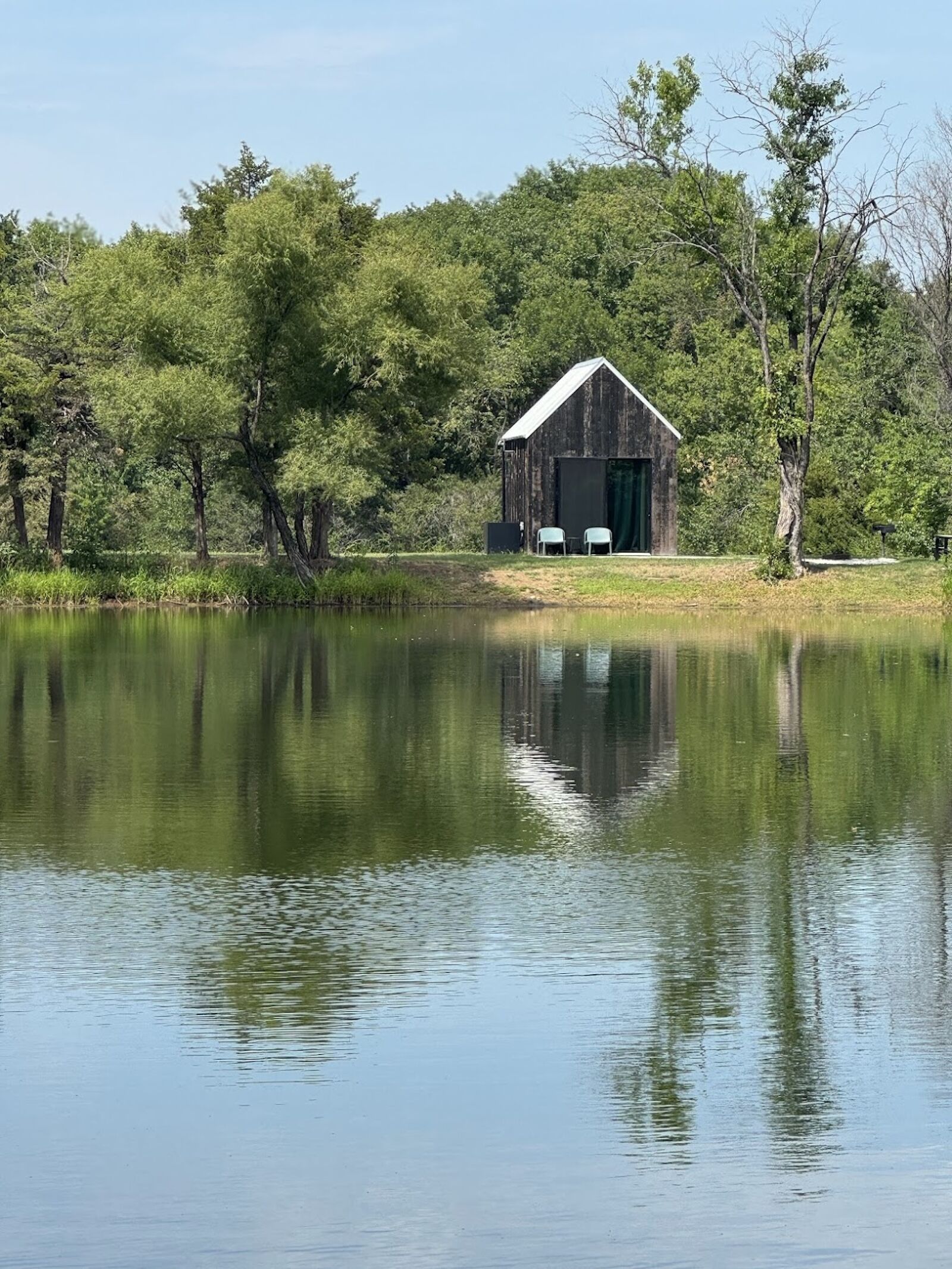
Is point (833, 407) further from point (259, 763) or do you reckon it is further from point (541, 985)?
point (541, 985)

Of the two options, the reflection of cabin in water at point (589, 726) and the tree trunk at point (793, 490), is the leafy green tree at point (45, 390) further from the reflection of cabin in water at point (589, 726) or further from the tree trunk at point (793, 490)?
the reflection of cabin in water at point (589, 726)

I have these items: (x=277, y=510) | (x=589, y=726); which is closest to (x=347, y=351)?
(x=277, y=510)

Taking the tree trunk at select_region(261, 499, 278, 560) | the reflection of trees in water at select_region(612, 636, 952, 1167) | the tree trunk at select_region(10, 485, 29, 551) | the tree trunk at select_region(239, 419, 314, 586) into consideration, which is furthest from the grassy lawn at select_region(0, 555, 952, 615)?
the reflection of trees in water at select_region(612, 636, 952, 1167)

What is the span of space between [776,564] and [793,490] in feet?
8.30

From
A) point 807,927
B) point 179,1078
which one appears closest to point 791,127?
point 807,927

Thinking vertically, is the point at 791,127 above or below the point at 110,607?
above

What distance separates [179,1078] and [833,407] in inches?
2402

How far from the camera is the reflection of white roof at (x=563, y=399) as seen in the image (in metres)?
63.9

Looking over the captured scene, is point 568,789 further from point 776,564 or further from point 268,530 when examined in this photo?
point 268,530

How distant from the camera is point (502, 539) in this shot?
64.4 meters

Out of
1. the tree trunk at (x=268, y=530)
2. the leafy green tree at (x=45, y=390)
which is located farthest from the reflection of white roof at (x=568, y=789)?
the tree trunk at (x=268, y=530)

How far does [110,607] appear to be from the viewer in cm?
5325

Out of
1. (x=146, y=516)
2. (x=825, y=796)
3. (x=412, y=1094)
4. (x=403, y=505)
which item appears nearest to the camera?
(x=412, y=1094)

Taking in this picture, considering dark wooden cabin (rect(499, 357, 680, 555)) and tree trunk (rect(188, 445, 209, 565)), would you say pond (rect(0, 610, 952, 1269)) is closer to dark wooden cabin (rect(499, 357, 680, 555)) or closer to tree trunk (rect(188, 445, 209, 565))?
tree trunk (rect(188, 445, 209, 565))
